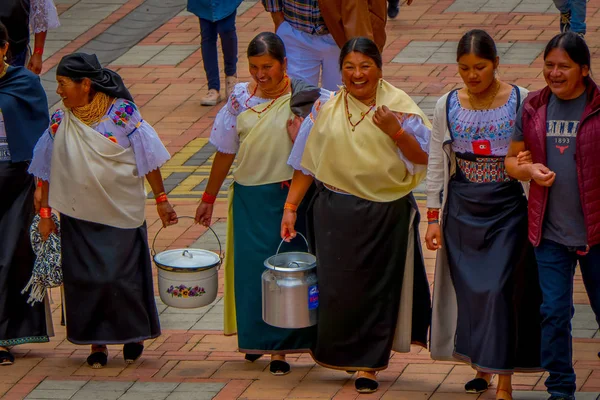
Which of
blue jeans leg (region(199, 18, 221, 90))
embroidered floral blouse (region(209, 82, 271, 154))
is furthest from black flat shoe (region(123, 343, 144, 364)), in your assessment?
blue jeans leg (region(199, 18, 221, 90))

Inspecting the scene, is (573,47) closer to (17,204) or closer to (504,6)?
(17,204)

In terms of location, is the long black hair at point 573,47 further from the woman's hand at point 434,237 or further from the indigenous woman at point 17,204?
the indigenous woman at point 17,204

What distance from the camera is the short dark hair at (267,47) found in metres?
6.49

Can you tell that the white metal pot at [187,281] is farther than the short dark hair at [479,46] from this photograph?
Yes

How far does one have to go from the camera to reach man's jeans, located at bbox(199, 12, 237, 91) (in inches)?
464

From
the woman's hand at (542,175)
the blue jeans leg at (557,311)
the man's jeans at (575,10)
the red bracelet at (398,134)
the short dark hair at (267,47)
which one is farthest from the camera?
the man's jeans at (575,10)

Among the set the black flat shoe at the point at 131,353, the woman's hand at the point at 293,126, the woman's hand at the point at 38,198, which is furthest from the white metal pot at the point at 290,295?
the woman's hand at the point at 38,198

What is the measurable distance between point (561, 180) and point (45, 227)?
104 inches

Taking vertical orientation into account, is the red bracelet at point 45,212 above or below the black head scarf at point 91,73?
below

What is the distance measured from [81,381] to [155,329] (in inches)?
→ 18.9

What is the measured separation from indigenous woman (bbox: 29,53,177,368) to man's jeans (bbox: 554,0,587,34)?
22.2 feet

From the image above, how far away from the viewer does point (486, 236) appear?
6.09 meters

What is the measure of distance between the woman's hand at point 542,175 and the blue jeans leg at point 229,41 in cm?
640

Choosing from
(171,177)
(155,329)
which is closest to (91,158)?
(155,329)
